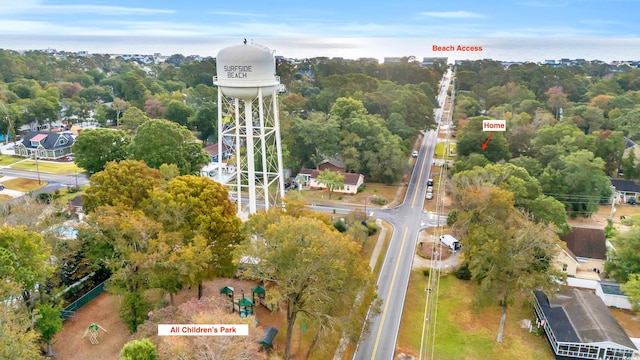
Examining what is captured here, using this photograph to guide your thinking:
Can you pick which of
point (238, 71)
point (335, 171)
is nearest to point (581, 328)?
point (238, 71)

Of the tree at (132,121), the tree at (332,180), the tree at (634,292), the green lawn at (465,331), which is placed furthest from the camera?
the tree at (132,121)

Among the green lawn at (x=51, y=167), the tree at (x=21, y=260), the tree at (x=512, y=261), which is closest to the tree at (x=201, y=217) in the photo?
the tree at (x=21, y=260)

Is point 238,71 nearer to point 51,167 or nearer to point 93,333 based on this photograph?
point 93,333

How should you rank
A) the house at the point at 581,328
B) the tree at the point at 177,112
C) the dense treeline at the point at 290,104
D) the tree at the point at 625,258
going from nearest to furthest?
the house at the point at 581,328 → the tree at the point at 625,258 → the dense treeline at the point at 290,104 → the tree at the point at 177,112

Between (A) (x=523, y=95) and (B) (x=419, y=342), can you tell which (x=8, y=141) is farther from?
(A) (x=523, y=95)

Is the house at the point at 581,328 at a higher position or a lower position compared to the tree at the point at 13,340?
lower

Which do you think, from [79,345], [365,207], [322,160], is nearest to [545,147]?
[365,207]

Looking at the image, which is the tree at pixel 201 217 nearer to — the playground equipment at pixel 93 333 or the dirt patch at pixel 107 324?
the dirt patch at pixel 107 324
